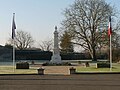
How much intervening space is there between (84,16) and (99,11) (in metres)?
3.55

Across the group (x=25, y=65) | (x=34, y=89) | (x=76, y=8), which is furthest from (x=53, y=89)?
(x=76, y=8)

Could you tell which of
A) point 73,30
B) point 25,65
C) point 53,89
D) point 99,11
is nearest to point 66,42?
point 73,30

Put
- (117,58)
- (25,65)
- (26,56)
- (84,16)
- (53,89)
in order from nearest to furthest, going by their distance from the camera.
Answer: (53,89) → (25,65) → (117,58) → (84,16) → (26,56)

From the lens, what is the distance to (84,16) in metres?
75.4

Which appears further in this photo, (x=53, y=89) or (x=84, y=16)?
(x=84, y=16)

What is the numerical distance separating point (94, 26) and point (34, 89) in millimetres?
58394

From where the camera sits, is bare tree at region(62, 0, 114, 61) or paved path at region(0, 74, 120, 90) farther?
bare tree at region(62, 0, 114, 61)

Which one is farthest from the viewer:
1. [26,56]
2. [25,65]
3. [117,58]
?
[26,56]

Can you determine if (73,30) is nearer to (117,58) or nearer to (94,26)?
(94,26)

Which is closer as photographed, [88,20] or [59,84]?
[59,84]

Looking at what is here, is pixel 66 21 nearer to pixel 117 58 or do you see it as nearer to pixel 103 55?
pixel 117 58

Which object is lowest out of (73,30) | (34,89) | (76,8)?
(34,89)

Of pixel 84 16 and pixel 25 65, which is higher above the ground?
pixel 84 16

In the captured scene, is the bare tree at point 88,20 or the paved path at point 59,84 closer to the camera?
the paved path at point 59,84
